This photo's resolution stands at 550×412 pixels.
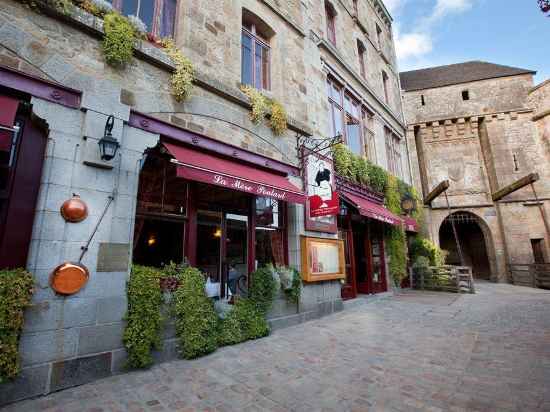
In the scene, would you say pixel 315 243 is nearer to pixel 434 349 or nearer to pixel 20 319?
pixel 434 349

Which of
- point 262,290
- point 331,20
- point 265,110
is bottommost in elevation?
point 262,290

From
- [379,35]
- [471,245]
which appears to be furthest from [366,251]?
[471,245]

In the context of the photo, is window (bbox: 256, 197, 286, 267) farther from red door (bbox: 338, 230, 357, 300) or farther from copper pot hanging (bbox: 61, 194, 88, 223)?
copper pot hanging (bbox: 61, 194, 88, 223)

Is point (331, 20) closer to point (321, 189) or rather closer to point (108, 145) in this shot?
point (321, 189)

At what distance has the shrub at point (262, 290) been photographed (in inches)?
213

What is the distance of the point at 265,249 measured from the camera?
6.31 meters

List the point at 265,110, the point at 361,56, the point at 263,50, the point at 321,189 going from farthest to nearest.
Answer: the point at 361,56
the point at 263,50
the point at 321,189
the point at 265,110

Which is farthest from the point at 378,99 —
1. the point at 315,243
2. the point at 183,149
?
the point at 183,149

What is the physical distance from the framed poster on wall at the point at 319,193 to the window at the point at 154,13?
13.2 feet

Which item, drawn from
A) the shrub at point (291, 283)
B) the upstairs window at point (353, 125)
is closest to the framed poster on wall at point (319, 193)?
the shrub at point (291, 283)

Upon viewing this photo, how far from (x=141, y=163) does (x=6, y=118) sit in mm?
1661

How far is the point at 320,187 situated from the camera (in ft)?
23.4

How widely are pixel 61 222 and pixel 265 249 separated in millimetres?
3829

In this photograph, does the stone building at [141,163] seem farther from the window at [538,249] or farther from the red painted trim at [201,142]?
the window at [538,249]
